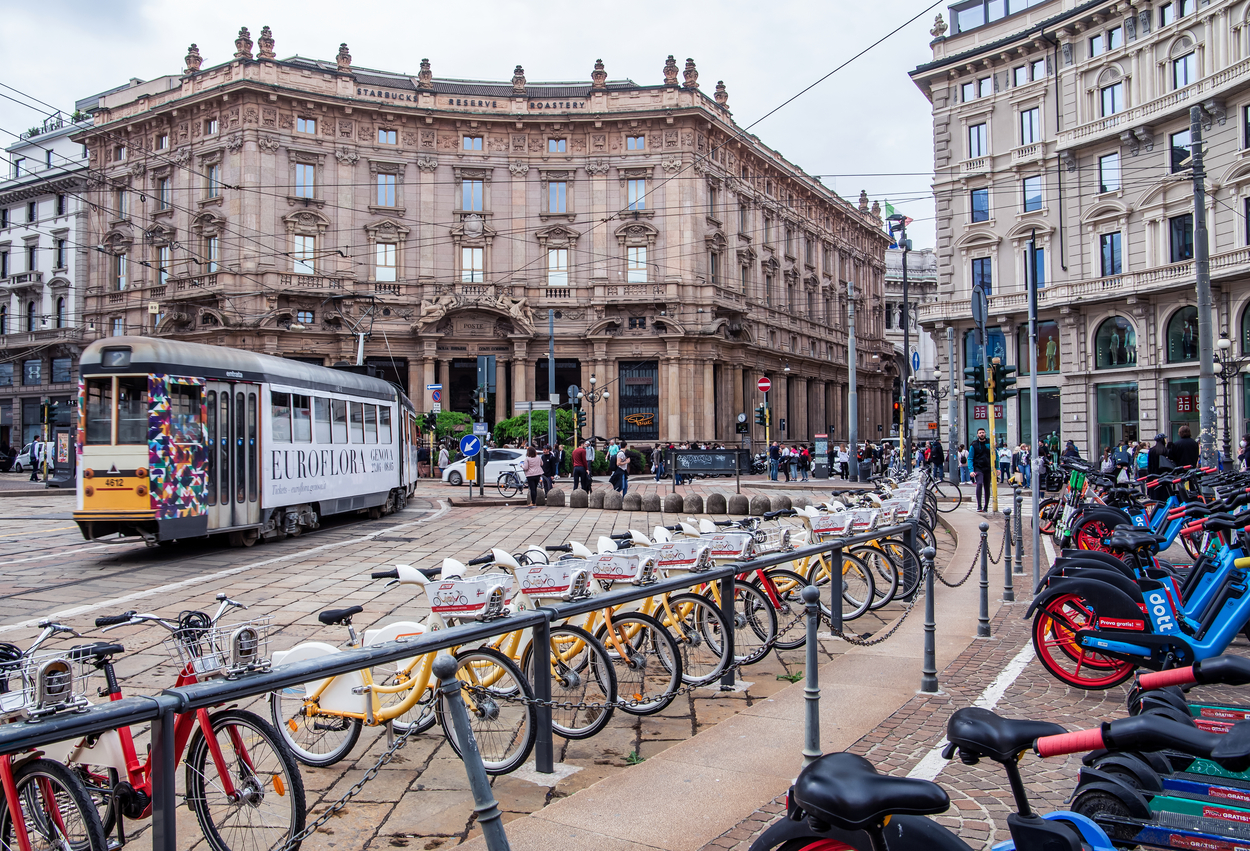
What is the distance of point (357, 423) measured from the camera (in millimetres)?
18672

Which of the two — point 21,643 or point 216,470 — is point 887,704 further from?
point 216,470

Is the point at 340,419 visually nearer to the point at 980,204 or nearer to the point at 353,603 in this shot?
the point at 353,603

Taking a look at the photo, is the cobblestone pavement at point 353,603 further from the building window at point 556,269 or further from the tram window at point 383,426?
the building window at point 556,269

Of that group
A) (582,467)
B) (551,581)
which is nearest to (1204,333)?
(582,467)

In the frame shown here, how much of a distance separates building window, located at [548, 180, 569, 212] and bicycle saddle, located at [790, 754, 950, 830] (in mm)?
45632

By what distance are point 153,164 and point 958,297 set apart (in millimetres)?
40249

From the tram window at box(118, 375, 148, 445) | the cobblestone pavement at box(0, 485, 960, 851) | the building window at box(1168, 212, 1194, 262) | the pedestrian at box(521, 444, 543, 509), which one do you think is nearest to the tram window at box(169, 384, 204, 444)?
the tram window at box(118, 375, 148, 445)

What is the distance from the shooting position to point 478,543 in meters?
15.2

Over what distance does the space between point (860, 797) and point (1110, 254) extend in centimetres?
3718

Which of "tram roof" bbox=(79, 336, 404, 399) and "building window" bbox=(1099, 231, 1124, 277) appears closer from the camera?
"tram roof" bbox=(79, 336, 404, 399)

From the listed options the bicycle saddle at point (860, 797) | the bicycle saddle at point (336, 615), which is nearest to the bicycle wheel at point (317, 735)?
the bicycle saddle at point (336, 615)

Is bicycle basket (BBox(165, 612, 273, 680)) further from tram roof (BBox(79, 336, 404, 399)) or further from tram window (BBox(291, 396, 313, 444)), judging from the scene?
tram window (BBox(291, 396, 313, 444))

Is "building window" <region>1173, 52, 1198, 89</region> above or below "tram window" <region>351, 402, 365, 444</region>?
above

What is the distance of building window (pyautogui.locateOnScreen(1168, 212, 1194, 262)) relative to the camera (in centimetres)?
3131
